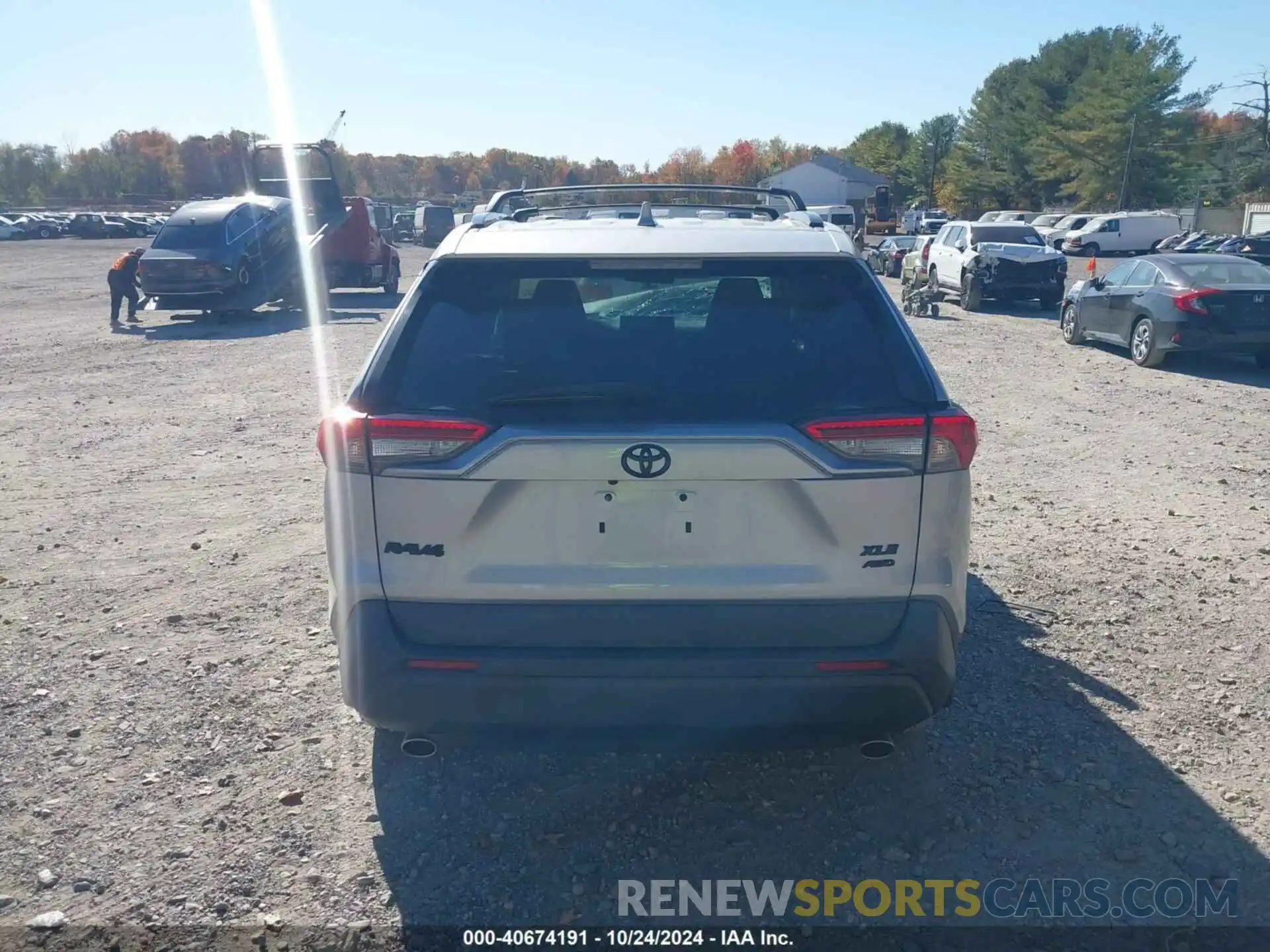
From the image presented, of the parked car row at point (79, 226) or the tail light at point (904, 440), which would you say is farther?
the parked car row at point (79, 226)

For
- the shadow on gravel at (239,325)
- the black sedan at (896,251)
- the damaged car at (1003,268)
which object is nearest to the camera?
the shadow on gravel at (239,325)

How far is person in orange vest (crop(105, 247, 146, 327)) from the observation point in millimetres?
20078

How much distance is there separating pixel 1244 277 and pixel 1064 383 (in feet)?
10.4

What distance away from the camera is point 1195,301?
13344 millimetres

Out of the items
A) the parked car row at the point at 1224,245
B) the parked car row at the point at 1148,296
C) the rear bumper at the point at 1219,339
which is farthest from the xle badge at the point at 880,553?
the parked car row at the point at 1224,245

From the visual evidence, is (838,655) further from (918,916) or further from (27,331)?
(27,331)

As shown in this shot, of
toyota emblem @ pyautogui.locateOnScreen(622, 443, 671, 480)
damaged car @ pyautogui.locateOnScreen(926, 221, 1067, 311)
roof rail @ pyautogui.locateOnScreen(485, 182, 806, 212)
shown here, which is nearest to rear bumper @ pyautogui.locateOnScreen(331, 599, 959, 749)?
toyota emblem @ pyautogui.locateOnScreen(622, 443, 671, 480)

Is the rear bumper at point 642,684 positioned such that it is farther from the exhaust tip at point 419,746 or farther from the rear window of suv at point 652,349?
the rear window of suv at point 652,349

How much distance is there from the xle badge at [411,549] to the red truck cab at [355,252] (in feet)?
71.1

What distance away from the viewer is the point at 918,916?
3176 mm

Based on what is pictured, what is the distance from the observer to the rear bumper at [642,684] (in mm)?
3010

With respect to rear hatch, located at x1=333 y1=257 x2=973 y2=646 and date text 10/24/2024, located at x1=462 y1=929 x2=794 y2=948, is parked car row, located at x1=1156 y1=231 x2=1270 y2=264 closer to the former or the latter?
rear hatch, located at x1=333 y1=257 x2=973 y2=646

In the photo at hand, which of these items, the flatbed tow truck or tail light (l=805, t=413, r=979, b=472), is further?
the flatbed tow truck

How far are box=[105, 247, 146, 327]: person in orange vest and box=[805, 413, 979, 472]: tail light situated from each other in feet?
65.2
